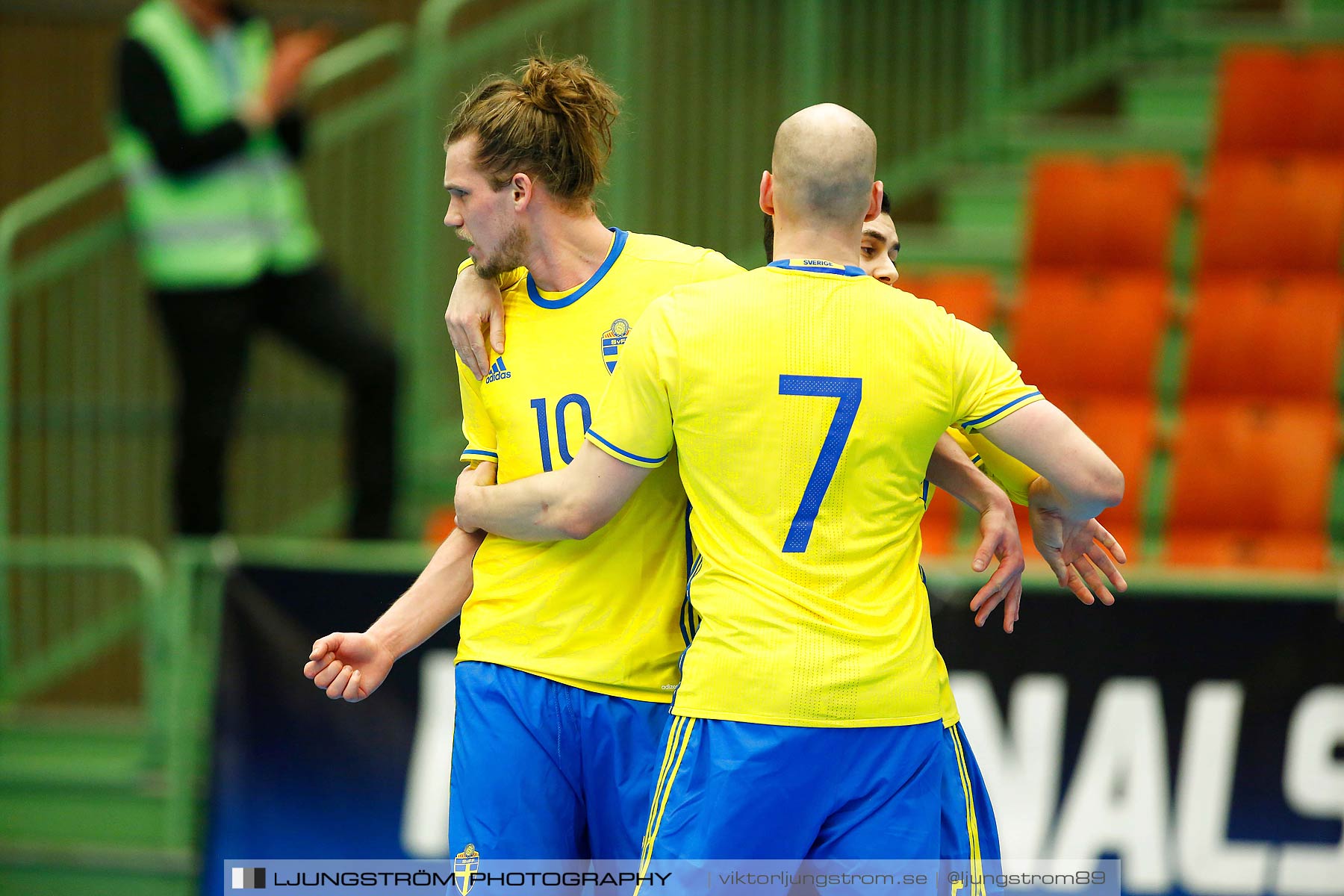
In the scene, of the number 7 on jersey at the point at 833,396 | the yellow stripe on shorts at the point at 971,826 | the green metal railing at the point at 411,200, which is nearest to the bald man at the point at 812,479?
the number 7 on jersey at the point at 833,396

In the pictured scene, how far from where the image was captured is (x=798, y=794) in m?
2.76

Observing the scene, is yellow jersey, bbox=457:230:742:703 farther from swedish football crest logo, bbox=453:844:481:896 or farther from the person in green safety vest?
the person in green safety vest

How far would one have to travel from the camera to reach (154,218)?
6.25m

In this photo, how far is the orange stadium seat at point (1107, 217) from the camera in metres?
7.28

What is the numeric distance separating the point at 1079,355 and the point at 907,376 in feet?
14.1

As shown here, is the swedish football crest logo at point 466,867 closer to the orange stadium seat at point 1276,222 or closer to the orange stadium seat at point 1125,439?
the orange stadium seat at point 1125,439

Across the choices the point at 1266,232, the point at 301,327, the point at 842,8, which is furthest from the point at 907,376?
the point at 842,8

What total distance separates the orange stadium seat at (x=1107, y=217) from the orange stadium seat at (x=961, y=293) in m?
0.37

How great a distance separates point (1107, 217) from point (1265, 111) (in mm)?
1063

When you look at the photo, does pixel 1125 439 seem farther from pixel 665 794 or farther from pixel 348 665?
pixel 348 665

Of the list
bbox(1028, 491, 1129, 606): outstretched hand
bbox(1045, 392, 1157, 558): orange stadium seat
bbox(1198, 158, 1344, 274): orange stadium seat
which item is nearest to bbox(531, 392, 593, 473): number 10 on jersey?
bbox(1028, 491, 1129, 606): outstretched hand

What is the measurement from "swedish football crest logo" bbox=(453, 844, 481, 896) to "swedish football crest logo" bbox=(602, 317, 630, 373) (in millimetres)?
961

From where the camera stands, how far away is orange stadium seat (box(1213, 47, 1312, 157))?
7.63 m

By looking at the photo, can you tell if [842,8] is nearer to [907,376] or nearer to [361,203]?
[361,203]
